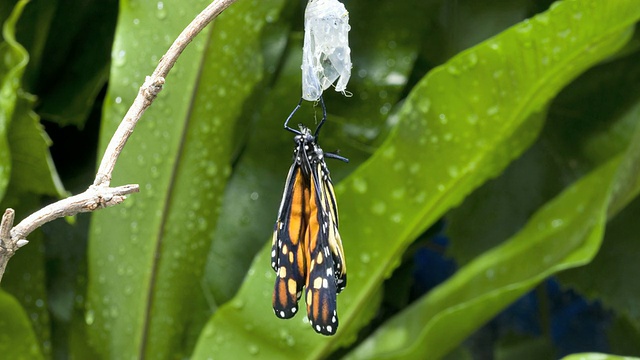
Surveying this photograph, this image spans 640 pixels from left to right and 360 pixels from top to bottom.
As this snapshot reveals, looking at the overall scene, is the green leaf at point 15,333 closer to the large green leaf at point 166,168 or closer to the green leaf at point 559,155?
the large green leaf at point 166,168

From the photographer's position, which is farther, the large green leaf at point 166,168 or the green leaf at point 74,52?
the green leaf at point 74,52

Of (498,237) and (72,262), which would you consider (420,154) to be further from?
(72,262)

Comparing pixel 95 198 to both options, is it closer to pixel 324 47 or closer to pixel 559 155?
pixel 324 47

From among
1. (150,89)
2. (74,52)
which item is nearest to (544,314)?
(74,52)

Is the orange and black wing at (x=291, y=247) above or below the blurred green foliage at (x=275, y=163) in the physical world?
above

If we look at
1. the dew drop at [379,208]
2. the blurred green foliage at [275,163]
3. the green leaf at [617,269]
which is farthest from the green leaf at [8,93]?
the green leaf at [617,269]

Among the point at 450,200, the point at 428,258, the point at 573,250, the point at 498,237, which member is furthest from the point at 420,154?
the point at 428,258

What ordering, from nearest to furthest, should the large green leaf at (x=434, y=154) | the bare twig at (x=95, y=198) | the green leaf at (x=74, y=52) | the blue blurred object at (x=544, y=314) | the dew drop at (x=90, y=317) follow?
1. the bare twig at (x=95, y=198)
2. the large green leaf at (x=434, y=154)
3. the dew drop at (x=90, y=317)
4. the green leaf at (x=74, y=52)
5. the blue blurred object at (x=544, y=314)

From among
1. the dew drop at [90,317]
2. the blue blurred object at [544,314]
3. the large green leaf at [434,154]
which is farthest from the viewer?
the blue blurred object at [544,314]
